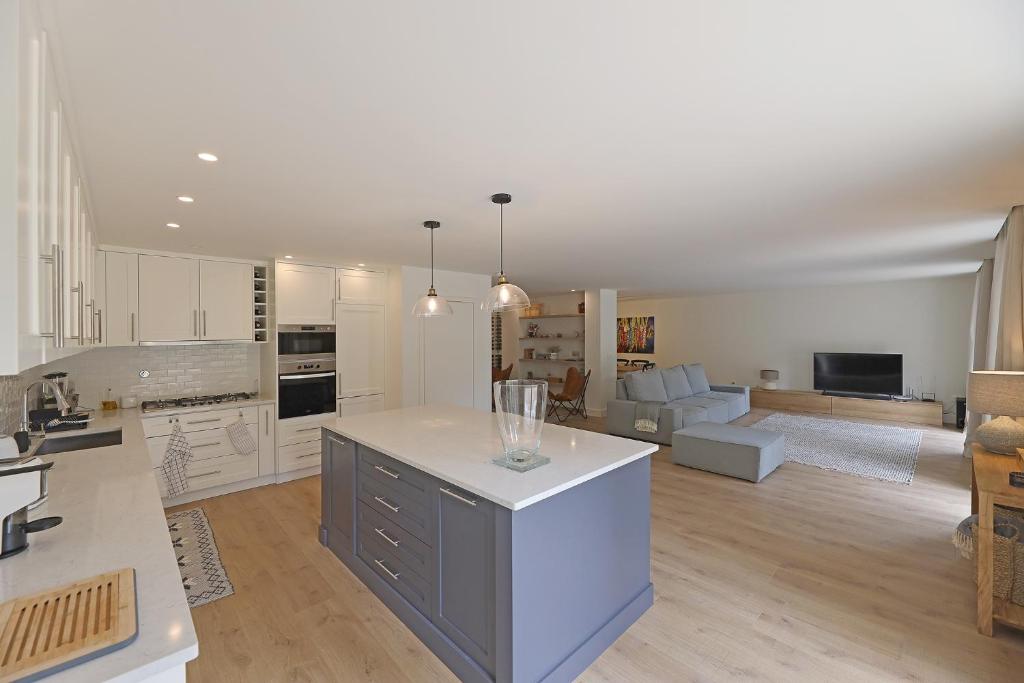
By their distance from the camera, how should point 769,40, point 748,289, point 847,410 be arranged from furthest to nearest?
point 748,289
point 847,410
point 769,40

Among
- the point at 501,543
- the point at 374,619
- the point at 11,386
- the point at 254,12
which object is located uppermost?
the point at 254,12

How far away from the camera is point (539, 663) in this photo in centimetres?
184

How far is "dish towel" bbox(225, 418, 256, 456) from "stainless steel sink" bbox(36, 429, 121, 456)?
108 centimetres

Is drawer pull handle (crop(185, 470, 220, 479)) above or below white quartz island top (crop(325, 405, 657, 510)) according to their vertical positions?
below

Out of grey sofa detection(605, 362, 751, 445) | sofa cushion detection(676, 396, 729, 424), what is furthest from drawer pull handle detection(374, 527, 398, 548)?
sofa cushion detection(676, 396, 729, 424)

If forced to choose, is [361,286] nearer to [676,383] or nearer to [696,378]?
[676,383]

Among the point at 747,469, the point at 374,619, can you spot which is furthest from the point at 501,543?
the point at 747,469

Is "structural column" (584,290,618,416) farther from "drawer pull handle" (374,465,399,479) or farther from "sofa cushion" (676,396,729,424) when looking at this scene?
"drawer pull handle" (374,465,399,479)

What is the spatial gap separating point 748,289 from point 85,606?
30.9ft

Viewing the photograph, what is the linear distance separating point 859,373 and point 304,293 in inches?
348

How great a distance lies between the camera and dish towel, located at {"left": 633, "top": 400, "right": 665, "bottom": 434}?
6055 millimetres

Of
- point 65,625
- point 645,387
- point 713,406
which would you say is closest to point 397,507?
point 65,625

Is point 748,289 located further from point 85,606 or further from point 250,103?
point 85,606

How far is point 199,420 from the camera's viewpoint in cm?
409
